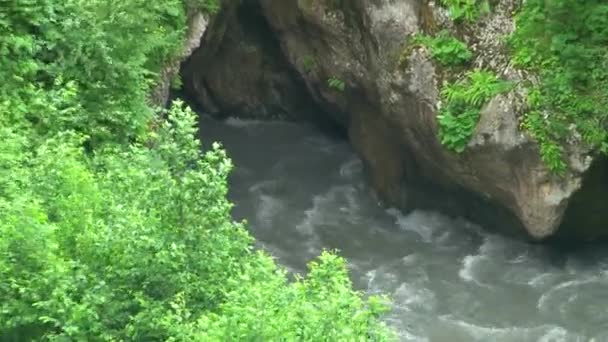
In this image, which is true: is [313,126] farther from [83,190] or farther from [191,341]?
[191,341]

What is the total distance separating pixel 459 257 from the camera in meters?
14.6

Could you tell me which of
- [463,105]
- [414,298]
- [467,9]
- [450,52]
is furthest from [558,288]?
[467,9]

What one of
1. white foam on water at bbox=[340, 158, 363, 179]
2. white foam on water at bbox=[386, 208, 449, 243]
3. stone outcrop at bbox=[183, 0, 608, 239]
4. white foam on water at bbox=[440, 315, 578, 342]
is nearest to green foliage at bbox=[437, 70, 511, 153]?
stone outcrop at bbox=[183, 0, 608, 239]

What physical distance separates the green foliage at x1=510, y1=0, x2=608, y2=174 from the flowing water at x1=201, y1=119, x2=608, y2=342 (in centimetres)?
194

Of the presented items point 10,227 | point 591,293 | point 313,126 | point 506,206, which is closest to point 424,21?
point 506,206

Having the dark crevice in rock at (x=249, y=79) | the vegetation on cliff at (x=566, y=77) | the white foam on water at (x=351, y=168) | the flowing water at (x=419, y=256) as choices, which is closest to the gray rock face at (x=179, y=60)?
the flowing water at (x=419, y=256)

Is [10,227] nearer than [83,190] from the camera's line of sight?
Yes

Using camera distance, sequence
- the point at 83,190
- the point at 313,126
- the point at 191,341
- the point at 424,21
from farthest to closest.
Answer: the point at 313,126, the point at 424,21, the point at 83,190, the point at 191,341

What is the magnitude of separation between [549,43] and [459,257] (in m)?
3.54

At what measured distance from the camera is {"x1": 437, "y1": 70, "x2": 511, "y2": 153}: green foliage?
13.2 metres

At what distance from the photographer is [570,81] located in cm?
1267

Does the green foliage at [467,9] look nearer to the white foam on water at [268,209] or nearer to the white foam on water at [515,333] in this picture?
the white foam on water at [515,333]

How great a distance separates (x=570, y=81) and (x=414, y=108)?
240 centimetres

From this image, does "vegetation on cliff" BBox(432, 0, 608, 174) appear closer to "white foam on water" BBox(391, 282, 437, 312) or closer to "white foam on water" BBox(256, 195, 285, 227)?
"white foam on water" BBox(391, 282, 437, 312)
